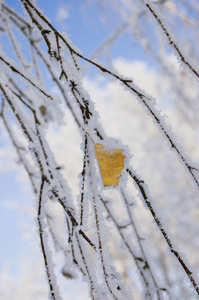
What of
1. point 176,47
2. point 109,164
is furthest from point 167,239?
point 176,47

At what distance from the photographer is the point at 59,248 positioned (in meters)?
0.93

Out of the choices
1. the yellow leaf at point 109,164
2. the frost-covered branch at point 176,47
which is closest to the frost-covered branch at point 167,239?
the yellow leaf at point 109,164

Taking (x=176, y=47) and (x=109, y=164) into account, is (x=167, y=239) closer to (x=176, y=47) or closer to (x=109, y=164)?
(x=109, y=164)

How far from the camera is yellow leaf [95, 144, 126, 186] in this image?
1.45 feet

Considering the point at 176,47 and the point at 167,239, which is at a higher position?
the point at 176,47

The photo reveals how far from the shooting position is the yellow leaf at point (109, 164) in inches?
17.5

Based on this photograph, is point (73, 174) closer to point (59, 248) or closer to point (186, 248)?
point (186, 248)

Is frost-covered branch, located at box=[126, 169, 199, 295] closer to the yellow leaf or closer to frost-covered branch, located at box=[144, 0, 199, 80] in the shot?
the yellow leaf

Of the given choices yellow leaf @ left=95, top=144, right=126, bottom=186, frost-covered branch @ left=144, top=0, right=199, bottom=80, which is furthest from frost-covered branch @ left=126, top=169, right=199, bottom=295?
frost-covered branch @ left=144, top=0, right=199, bottom=80

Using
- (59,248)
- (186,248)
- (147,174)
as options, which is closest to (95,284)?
(59,248)

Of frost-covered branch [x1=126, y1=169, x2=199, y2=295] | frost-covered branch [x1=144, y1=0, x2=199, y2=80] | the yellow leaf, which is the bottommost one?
frost-covered branch [x1=126, y1=169, x2=199, y2=295]

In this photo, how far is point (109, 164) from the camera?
45cm

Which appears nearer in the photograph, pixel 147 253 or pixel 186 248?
pixel 147 253

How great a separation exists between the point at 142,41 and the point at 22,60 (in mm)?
1020
